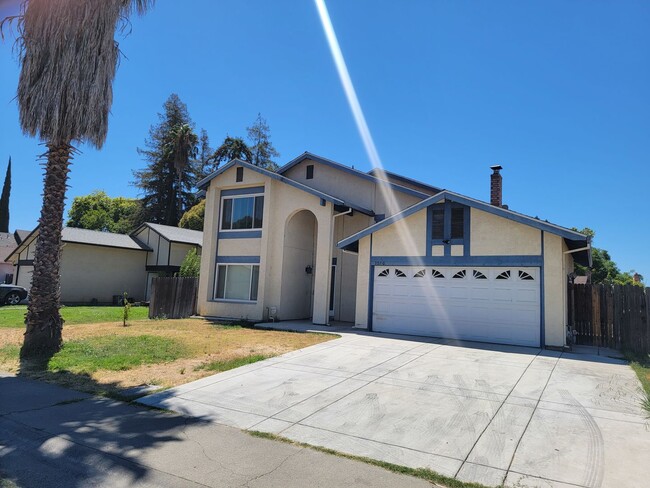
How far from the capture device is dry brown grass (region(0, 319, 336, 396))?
789 cm

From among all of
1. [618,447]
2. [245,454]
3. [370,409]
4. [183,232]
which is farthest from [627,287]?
[183,232]

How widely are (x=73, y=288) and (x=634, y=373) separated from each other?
96.7ft

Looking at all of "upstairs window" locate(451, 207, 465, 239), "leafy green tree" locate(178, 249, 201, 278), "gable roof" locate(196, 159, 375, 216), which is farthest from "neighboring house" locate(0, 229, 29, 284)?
"upstairs window" locate(451, 207, 465, 239)

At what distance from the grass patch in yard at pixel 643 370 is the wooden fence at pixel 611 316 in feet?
3.20

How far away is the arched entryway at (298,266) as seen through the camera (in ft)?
59.5

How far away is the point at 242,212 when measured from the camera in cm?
1917

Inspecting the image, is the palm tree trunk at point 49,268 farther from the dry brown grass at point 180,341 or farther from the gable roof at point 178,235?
the gable roof at point 178,235

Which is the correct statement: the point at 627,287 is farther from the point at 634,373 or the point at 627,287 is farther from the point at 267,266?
the point at 267,266

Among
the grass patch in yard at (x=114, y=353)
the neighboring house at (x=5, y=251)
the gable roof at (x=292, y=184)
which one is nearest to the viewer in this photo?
the grass patch in yard at (x=114, y=353)

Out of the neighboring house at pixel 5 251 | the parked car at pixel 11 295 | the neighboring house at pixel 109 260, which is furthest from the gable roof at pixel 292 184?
the neighboring house at pixel 5 251

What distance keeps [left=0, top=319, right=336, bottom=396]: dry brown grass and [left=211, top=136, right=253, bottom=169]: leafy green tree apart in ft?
93.8

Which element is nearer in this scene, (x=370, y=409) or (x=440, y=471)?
(x=440, y=471)

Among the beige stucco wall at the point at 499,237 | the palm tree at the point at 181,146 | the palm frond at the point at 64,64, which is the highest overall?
the palm tree at the point at 181,146

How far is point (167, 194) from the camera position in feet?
153
